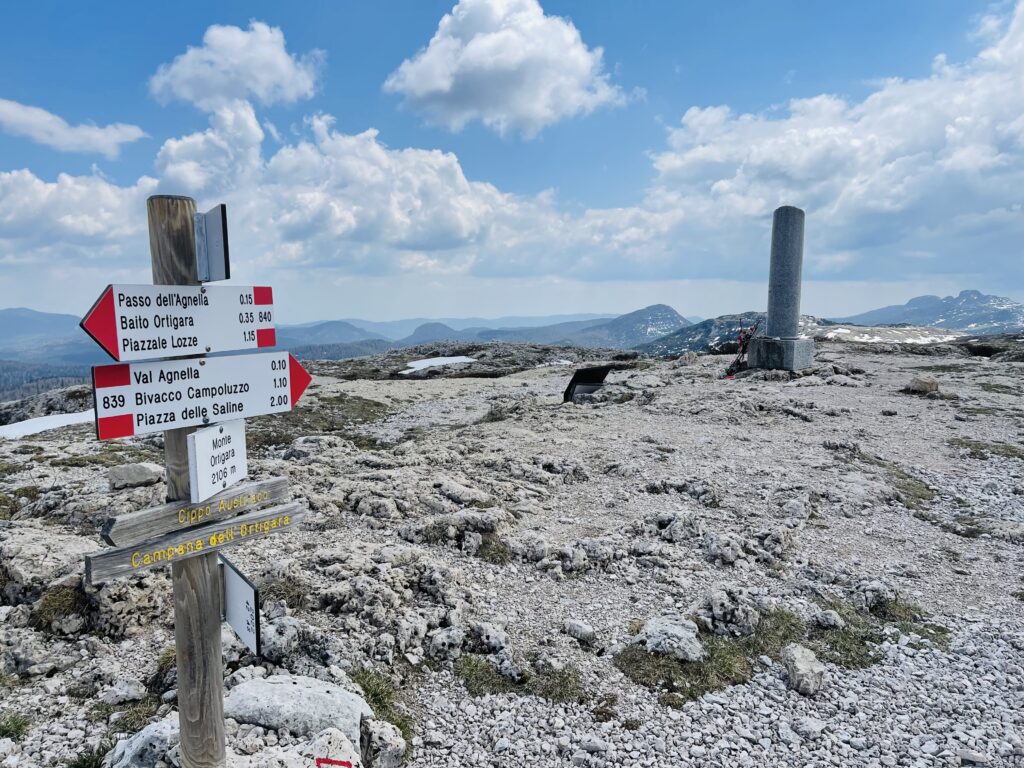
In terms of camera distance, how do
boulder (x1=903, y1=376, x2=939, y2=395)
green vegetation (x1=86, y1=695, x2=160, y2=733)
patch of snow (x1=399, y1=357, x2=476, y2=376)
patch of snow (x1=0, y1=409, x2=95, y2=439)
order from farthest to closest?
1. patch of snow (x1=399, y1=357, x2=476, y2=376)
2. boulder (x1=903, y1=376, x2=939, y2=395)
3. patch of snow (x1=0, y1=409, x2=95, y2=439)
4. green vegetation (x1=86, y1=695, x2=160, y2=733)

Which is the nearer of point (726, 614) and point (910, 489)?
point (726, 614)

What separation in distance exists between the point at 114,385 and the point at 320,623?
476cm

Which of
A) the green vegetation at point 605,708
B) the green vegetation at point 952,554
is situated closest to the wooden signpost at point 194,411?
the green vegetation at point 605,708

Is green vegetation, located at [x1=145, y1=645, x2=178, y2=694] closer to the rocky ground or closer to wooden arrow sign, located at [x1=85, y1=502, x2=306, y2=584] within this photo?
the rocky ground

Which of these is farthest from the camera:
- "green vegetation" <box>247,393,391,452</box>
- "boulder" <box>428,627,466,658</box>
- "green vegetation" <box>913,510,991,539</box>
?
"green vegetation" <box>247,393,391,452</box>

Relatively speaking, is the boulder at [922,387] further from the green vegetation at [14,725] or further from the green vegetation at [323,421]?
the green vegetation at [14,725]

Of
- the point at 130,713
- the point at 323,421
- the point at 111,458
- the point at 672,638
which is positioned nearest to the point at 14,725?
the point at 130,713

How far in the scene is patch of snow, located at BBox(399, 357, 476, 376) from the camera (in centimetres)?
5154

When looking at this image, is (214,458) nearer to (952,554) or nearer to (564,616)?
(564,616)

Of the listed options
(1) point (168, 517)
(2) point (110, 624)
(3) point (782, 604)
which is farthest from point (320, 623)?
(3) point (782, 604)

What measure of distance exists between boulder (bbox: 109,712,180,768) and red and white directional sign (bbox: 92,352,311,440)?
9.74ft

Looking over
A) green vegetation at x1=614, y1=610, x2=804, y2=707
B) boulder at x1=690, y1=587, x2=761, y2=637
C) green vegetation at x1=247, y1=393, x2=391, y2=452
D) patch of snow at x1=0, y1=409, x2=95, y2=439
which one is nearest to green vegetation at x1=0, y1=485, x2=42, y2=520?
green vegetation at x1=247, y1=393, x2=391, y2=452

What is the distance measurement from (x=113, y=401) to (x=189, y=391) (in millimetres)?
445

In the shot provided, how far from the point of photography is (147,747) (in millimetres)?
4879
